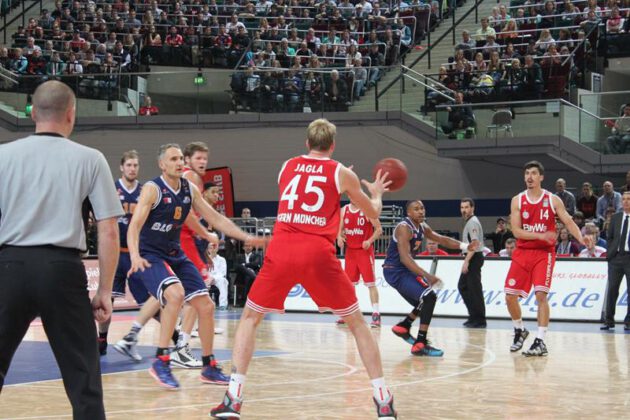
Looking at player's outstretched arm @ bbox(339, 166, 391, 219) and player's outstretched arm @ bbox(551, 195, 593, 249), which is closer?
player's outstretched arm @ bbox(339, 166, 391, 219)

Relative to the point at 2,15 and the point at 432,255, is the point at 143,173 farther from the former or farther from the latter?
the point at 432,255

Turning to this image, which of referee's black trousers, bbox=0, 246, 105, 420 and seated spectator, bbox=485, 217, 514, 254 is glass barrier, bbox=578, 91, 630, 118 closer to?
seated spectator, bbox=485, 217, 514, 254

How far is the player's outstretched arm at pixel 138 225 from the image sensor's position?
26.5 feet

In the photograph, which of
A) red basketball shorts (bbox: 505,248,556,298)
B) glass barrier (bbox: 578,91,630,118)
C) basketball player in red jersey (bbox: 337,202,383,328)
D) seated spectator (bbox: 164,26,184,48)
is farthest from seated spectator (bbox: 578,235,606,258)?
seated spectator (bbox: 164,26,184,48)

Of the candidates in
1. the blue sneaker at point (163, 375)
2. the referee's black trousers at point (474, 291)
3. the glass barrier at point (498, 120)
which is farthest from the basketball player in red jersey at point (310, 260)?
the glass barrier at point (498, 120)

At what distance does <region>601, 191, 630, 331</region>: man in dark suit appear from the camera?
15.2 m

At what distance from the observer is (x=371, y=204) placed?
6.71 metres

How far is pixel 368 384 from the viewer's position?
845 centimetres

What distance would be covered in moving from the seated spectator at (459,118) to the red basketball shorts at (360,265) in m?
7.12

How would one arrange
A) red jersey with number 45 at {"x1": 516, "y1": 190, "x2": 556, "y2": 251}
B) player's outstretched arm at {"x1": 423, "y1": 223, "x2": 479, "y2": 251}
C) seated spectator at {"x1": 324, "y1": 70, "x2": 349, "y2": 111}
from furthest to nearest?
seated spectator at {"x1": 324, "y1": 70, "x2": 349, "y2": 111} → red jersey with number 45 at {"x1": 516, "y1": 190, "x2": 556, "y2": 251} → player's outstretched arm at {"x1": 423, "y1": 223, "x2": 479, "y2": 251}

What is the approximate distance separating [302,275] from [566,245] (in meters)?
12.4

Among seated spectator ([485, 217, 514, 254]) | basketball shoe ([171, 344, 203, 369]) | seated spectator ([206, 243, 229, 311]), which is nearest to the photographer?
basketball shoe ([171, 344, 203, 369])

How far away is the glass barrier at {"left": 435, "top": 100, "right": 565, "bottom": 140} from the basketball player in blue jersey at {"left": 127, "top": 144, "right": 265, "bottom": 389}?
43.8 ft

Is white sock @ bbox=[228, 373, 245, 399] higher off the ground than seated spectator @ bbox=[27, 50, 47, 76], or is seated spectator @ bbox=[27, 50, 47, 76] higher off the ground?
seated spectator @ bbox=[27, 50, 47, 76]
